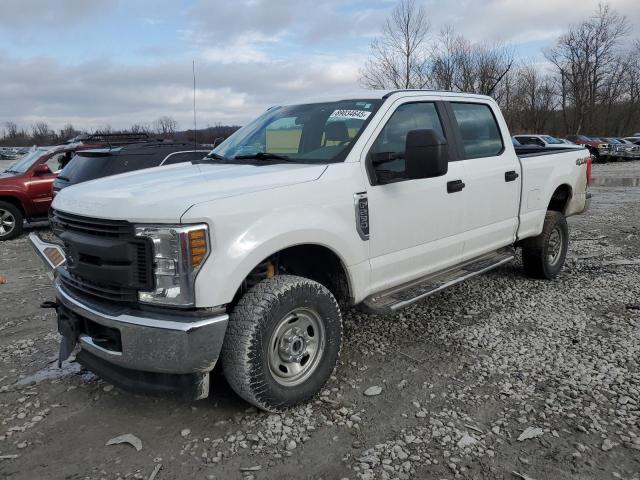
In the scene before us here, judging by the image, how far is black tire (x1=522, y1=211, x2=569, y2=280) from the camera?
5637 mm

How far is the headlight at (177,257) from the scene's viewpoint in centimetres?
259

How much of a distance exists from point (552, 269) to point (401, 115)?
3117 mm

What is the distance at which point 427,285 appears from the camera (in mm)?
4070

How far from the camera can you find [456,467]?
2.62 meters

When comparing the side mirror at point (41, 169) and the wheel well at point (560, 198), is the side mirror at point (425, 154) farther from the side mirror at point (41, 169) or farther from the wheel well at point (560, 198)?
the side mirror at point (41, 169)

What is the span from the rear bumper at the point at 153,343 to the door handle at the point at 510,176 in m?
3.15

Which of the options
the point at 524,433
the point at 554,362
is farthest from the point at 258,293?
the point at 554,362

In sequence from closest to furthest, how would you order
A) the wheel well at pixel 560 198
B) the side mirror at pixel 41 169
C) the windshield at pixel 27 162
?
the wheel well at pixel 560 198 → the side mirror at pixel 41 169 → the windshield at pixel 27 162

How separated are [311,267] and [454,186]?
1.39m

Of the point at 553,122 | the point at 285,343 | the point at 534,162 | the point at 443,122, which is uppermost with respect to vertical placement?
the point at 553,122

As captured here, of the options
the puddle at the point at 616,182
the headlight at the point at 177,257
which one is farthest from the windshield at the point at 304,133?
the puddle at the point at 616,182

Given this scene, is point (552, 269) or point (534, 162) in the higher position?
point (534, 162)

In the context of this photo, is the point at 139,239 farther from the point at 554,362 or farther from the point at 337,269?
the point at 554,362

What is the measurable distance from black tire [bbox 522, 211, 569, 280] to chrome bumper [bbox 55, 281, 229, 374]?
4125 millimetres
